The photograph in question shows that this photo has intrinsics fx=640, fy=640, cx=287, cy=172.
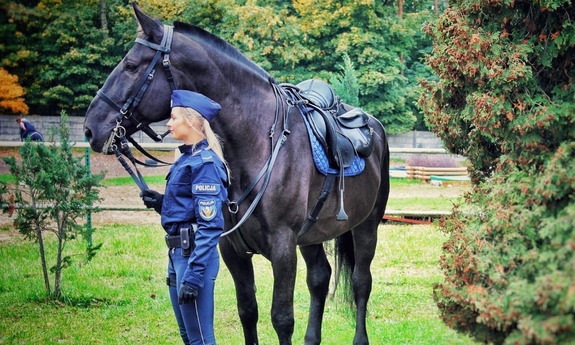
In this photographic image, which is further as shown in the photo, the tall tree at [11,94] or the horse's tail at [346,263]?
the tall tree at [11,94]

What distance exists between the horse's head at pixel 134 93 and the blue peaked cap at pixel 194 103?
0.99 feet

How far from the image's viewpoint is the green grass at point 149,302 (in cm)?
586

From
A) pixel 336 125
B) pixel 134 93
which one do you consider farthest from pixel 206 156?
pixel 336 125

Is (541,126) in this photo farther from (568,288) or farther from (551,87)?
(568,288)

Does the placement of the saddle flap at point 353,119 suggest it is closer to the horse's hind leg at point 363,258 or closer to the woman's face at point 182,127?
the horse's hind leg at point 363,258

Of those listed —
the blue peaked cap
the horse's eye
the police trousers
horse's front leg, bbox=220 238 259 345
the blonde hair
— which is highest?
the horse's eye

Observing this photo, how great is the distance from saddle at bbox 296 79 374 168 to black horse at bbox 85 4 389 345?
0.52 ft

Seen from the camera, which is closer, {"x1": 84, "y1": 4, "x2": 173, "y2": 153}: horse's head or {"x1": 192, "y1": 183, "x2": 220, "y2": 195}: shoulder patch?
{"x1": 192, "y1": 183, "x2": 220, "y2": 195}: shoulder patch

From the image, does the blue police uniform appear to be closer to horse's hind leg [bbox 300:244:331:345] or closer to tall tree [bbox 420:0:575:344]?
tall tree [bbox 420:0:575:344]

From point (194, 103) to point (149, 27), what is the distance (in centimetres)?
73

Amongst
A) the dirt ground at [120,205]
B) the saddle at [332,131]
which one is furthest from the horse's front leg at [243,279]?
the dirt ground at [120,205]

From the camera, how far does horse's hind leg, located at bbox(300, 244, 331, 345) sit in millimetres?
5406

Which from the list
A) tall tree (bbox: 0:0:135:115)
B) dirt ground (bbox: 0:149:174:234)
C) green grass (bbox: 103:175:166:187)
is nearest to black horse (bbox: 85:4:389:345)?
dirt ground (bbox: 0:149:174:234)

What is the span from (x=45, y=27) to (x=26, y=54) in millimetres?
1643
